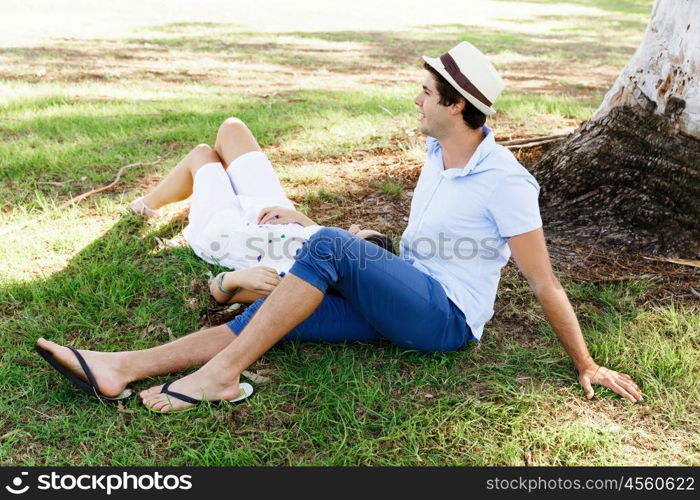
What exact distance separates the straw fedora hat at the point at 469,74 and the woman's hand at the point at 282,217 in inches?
46.7

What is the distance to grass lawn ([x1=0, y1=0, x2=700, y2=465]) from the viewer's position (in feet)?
8.53

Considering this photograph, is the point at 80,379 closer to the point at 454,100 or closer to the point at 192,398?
the point at 192,398

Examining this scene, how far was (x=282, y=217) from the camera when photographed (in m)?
3.62

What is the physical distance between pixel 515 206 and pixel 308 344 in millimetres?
1185

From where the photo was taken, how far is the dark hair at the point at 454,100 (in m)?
2.80

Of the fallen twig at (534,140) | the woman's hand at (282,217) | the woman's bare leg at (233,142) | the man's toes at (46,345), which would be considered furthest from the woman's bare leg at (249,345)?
the fallen twig at (534,140)

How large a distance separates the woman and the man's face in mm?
687

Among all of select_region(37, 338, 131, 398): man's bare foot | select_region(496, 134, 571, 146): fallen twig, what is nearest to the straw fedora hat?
select_region(37, 338, 131, 398): man's bare foot

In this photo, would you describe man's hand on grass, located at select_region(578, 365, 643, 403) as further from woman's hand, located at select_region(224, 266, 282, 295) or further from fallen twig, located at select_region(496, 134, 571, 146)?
fallen twig, located at select_region(496, 134, 571, 146)
